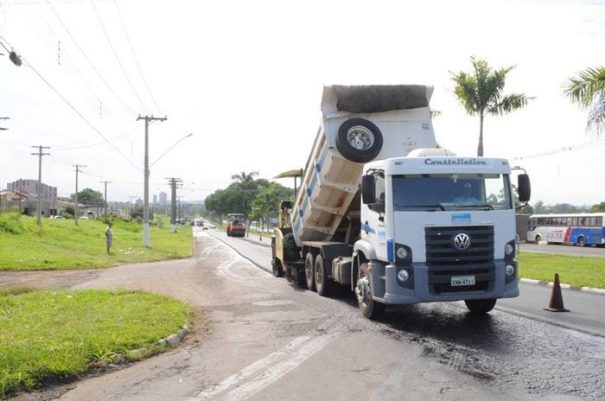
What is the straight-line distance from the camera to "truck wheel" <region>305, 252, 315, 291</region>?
1467 cm

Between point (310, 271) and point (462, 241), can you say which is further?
point (310, 271)

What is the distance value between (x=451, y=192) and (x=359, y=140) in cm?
320

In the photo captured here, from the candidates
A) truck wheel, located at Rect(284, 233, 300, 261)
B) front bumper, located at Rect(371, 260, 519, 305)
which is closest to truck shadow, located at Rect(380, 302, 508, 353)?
front bumper, located at Rect(371, 260, 519, 305)

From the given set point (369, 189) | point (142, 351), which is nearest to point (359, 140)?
point (369, 189)

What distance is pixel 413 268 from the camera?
361 inches

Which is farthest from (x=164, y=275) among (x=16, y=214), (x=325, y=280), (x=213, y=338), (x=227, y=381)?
(x=16, y=214)

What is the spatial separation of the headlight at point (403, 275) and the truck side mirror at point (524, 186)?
96.0 inches

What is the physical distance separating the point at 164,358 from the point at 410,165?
4.70m

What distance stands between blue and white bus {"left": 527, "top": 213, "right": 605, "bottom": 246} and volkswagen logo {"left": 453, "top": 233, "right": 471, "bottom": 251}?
3857 centimetres

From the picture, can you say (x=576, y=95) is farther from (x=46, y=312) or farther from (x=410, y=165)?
(x=46, y=312)

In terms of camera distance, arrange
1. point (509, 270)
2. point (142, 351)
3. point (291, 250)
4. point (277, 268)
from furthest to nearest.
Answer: point (277, 268) < point (291, 250) < point (509, 270) < point (142, 351)

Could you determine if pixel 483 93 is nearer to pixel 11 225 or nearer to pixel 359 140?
pixel 359 140

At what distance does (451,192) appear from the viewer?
954 cm

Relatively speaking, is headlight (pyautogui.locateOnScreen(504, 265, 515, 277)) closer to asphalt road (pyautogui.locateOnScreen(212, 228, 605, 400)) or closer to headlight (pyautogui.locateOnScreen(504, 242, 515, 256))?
headlight (pyautogui.locateOnScreen(504, 242, 515, 256))
